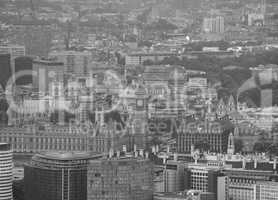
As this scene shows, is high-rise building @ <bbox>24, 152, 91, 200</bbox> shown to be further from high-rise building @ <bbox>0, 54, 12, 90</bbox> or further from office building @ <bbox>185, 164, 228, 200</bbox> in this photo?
high-rise building @ <bbox>0, 54, 12, 90</bbox>

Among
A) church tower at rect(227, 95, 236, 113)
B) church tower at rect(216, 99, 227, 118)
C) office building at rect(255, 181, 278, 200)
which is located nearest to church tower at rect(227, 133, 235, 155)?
church tower at rect(216, 99, 227, 118)

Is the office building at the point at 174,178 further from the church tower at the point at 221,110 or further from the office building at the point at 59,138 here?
the church tower at the point at 221,110

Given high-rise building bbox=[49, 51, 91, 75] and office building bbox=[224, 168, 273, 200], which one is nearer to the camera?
office building bbox=[224, 168, 273, 200]

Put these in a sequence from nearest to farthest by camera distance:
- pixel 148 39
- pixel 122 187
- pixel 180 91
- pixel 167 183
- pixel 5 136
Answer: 1. pixel 122 187
2. pixel 167 183
3. pixel 5 136
4. pixel 180 91
5. pixel 148 39

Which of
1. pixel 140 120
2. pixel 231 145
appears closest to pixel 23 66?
pixel 140 120

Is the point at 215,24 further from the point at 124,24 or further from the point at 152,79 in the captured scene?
the point at 152,79

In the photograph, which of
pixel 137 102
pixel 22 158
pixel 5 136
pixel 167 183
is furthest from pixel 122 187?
pixel 137 102
